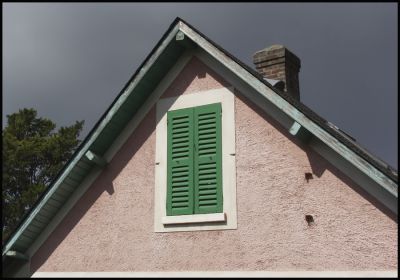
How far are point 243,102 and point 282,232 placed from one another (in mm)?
2124

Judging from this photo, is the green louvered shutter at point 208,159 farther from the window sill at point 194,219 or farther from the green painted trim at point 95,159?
the green painted trim at point 95,159

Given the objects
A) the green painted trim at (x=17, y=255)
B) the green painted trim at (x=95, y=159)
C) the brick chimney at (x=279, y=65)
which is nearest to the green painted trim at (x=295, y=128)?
the green painted trim at (x=95, y=159)

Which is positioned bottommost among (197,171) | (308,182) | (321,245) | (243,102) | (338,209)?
(321,245)

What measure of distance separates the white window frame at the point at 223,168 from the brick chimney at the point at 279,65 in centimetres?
284

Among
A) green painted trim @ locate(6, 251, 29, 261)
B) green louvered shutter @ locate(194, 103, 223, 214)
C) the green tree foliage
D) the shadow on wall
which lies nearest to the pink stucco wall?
the shadow on wall

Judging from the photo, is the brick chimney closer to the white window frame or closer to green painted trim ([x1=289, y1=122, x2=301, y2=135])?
the white window frame

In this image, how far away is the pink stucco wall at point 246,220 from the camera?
6887mm

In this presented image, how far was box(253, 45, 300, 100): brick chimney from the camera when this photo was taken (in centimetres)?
1091

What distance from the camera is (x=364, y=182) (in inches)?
272

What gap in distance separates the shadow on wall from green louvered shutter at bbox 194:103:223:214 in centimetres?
65

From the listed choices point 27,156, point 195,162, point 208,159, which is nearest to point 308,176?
point 208,159

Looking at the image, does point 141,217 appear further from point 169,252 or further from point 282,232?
point 282,232

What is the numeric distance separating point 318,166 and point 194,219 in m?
2.02

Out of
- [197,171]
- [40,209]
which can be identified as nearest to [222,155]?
[197,171]
